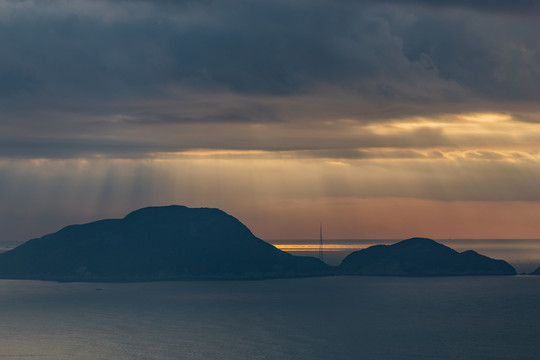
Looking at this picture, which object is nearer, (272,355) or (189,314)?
(272,355)

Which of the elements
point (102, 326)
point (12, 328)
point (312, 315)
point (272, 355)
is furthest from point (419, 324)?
point (12, 328)

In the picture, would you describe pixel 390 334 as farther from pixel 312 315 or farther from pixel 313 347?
pixel 312 315

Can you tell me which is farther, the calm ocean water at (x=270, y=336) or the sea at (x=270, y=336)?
the calm ocean water at (x=270, y=336)

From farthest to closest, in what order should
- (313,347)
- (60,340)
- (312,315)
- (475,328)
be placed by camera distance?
(312,315) → (475,328) → (60,340) → (313,347)

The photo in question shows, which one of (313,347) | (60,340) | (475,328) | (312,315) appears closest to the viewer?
(313,347)

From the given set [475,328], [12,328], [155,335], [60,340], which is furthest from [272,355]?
[12,328]

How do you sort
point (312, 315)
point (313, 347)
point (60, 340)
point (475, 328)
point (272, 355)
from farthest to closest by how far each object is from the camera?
point (312, 315)
point (475, 328)
point (60, 340)
point (313, 347)
point (272, 355)

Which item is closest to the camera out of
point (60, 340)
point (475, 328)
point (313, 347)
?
point (313, 347)

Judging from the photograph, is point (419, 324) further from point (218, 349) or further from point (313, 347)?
point (218, 349)

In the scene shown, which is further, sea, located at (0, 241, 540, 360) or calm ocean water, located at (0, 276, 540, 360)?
calm ocean water, located at (0, 276, 540, 360)
